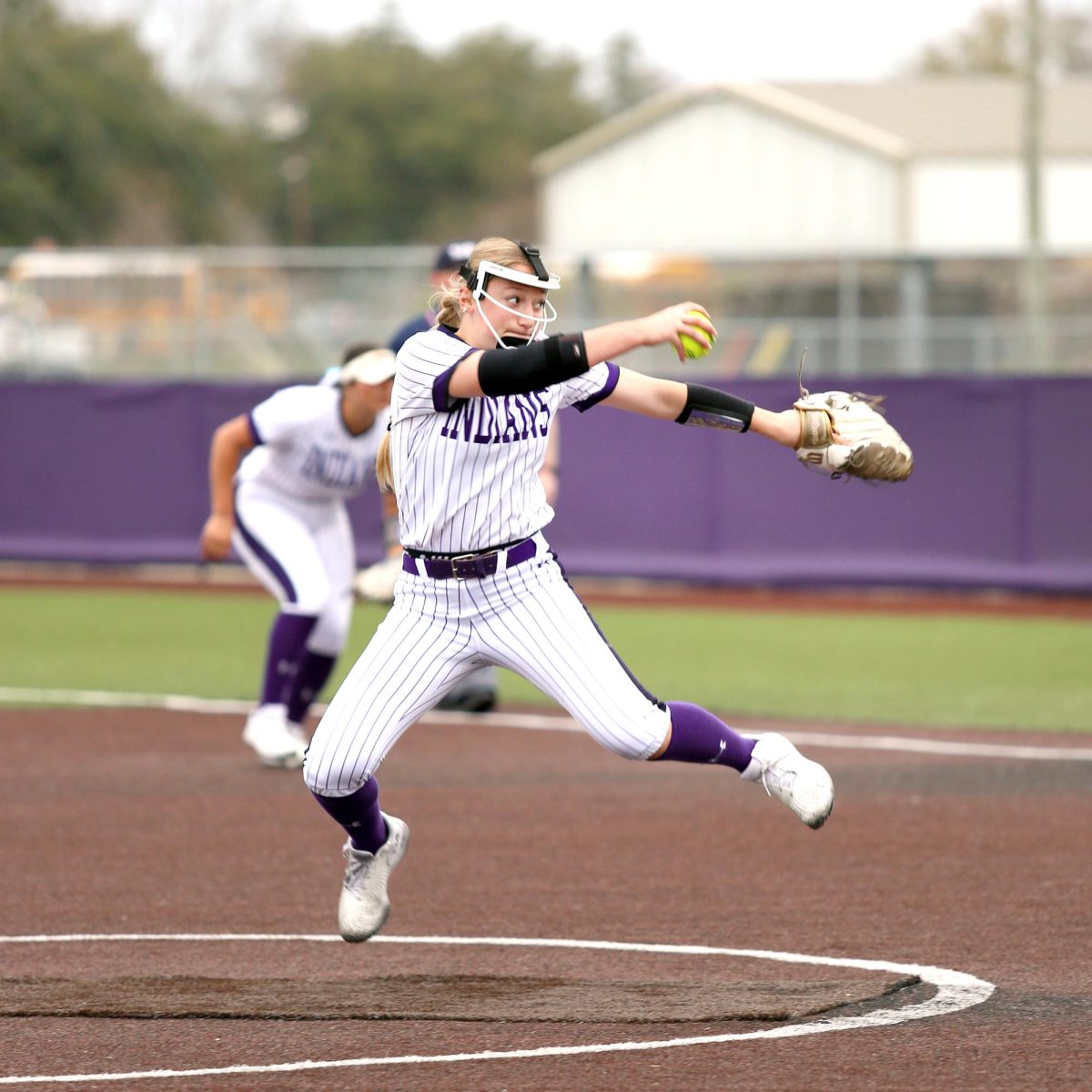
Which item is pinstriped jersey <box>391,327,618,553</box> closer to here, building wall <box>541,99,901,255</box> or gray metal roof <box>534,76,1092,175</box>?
→ gray metal roof <box>534,76,1092,175</box>

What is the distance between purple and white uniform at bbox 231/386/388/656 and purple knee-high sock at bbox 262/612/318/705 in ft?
0.17

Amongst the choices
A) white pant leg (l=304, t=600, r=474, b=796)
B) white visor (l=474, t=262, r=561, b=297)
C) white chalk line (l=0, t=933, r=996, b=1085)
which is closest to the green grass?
white chalk line (l=0, t=933, r=996, b=1085)

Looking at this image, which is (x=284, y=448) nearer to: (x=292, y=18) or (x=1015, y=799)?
(x=1015, y=799)

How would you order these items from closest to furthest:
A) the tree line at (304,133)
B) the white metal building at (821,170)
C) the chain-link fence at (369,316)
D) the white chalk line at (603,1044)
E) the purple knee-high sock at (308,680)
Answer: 1. the white chalk line at (603,1044)
2. the purple knee-high sock at (308,680)
3. the chain-link fence at (369,316)
4. the white metal building at (821,170)
5. the tree line at (304,133)

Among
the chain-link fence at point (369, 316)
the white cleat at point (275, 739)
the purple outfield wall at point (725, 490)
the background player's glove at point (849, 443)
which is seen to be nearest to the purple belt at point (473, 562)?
the background player's glove at point (849, 443)

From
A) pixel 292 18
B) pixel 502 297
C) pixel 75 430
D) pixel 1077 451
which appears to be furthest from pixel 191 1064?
pixel 292 18

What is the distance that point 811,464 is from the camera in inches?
233

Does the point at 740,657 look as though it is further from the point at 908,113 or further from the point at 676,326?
the point at 908,113

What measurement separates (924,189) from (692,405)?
46.2 meters

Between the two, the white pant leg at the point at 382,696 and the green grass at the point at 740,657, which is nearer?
the white pant leg at the point at 382,696

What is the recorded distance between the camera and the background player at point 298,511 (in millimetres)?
9438

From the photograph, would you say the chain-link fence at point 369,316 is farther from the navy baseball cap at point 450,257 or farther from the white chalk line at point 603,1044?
the white chalk line at point 603,1044

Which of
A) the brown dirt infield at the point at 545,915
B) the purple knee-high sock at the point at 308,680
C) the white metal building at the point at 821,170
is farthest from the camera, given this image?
the white metal building at the point at 821,170

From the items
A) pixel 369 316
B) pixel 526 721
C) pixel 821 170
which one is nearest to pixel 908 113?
pixel 821 170
